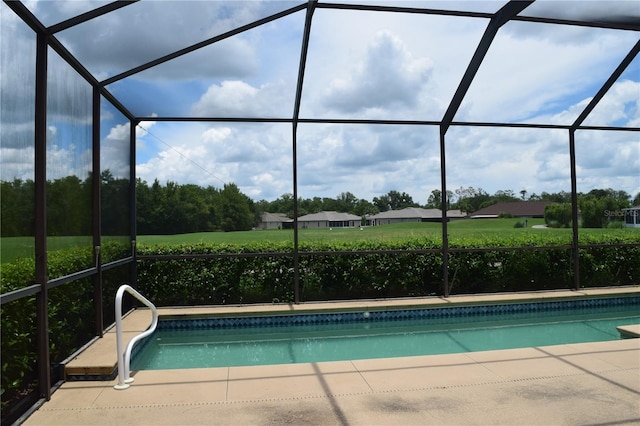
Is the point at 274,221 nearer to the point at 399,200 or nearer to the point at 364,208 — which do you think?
the point at 364,208

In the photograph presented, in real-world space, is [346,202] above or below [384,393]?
above

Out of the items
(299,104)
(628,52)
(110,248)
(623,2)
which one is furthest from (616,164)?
(110,248)

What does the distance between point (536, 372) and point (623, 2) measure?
12.6ft

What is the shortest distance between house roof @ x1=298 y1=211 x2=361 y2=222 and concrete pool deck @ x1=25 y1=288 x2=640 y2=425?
4.16m

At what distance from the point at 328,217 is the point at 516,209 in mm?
4416

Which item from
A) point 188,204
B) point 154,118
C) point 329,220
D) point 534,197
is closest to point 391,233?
point 329,220

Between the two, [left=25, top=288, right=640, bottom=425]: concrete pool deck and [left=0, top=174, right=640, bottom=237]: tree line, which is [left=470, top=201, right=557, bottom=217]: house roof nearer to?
[left=0, top=174, right=640, bottom=237]: tree line

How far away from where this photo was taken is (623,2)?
5.00 meters

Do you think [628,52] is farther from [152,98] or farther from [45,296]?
[45,296]

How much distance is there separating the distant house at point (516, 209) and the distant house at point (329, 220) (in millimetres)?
2548

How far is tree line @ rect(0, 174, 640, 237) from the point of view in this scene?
3481 mm

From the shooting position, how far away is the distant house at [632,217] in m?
9.50

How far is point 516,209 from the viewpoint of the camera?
10.7 m

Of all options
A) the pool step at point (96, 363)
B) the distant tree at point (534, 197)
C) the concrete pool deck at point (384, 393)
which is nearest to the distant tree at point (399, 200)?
the distant tree at point (534, 197)
